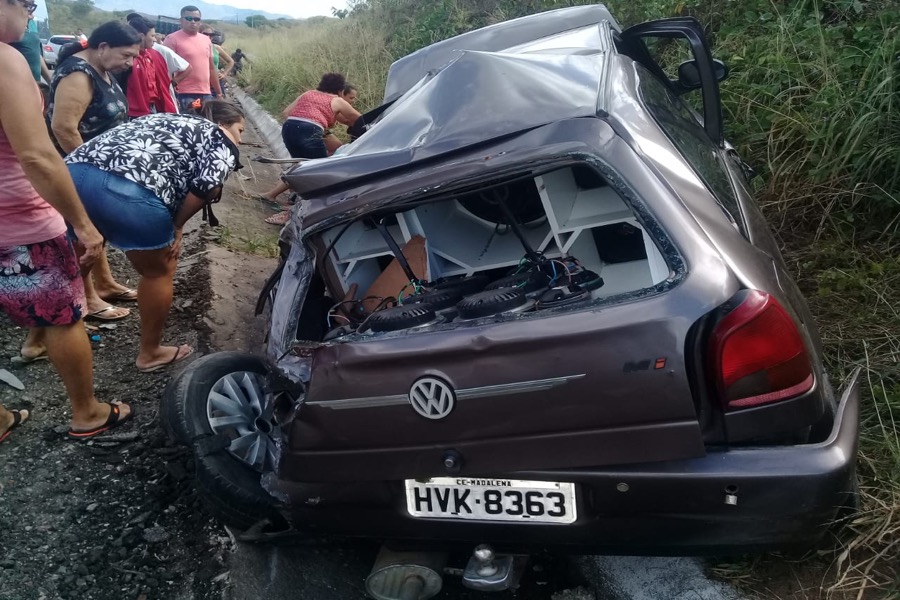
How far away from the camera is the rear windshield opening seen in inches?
85.0

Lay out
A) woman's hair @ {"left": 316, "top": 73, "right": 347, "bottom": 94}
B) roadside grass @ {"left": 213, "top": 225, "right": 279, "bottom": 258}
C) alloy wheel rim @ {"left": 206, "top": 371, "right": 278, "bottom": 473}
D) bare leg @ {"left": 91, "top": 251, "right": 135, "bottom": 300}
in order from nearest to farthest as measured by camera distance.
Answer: alloy wheel rim @ {"left": 206, "top": 371, "right": 278, "bottom": 473}
bare leg @ {"left": 91, "top": 251, "right": 135, "bottom": 300}
roadside grass @ {"left": 213, "top": 225, "right": 279, "bottom": 258}
woman's hair @ {"left": 316, "top": 73, "right": 347, "bottom": 94}

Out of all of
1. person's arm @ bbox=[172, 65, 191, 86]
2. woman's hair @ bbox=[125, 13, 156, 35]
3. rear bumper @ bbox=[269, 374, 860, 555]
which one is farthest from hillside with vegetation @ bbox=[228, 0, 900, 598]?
person's arm @ bbox=[172, 65, 191, 86]

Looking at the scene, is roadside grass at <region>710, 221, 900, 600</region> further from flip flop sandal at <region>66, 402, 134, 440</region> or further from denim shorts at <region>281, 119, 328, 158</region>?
denim shorts at <region>281, 119, 328, 158</region>

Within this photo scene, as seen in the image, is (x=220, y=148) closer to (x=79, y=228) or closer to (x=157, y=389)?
(x=79, y=228)

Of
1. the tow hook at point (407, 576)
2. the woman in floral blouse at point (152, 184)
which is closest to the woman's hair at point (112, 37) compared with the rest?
the woman in floral blouse at point (152, 184)

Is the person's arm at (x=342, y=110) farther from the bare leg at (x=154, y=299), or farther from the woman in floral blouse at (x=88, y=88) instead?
the bare leg at (x=154, y=299)

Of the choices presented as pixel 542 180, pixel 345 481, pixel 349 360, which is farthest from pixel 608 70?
pixel 345 481

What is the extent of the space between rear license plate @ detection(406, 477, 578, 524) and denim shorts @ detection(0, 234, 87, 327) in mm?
2005

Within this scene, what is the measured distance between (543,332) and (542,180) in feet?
3.49

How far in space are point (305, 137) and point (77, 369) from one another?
157 inches

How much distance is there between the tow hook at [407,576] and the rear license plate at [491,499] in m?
0.21

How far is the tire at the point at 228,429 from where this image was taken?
264 cm

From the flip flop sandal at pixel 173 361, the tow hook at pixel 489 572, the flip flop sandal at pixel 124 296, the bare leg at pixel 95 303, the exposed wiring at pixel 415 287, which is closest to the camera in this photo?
the tow hook at pixel 489 572

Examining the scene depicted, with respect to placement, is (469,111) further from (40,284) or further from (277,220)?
(277,220)
